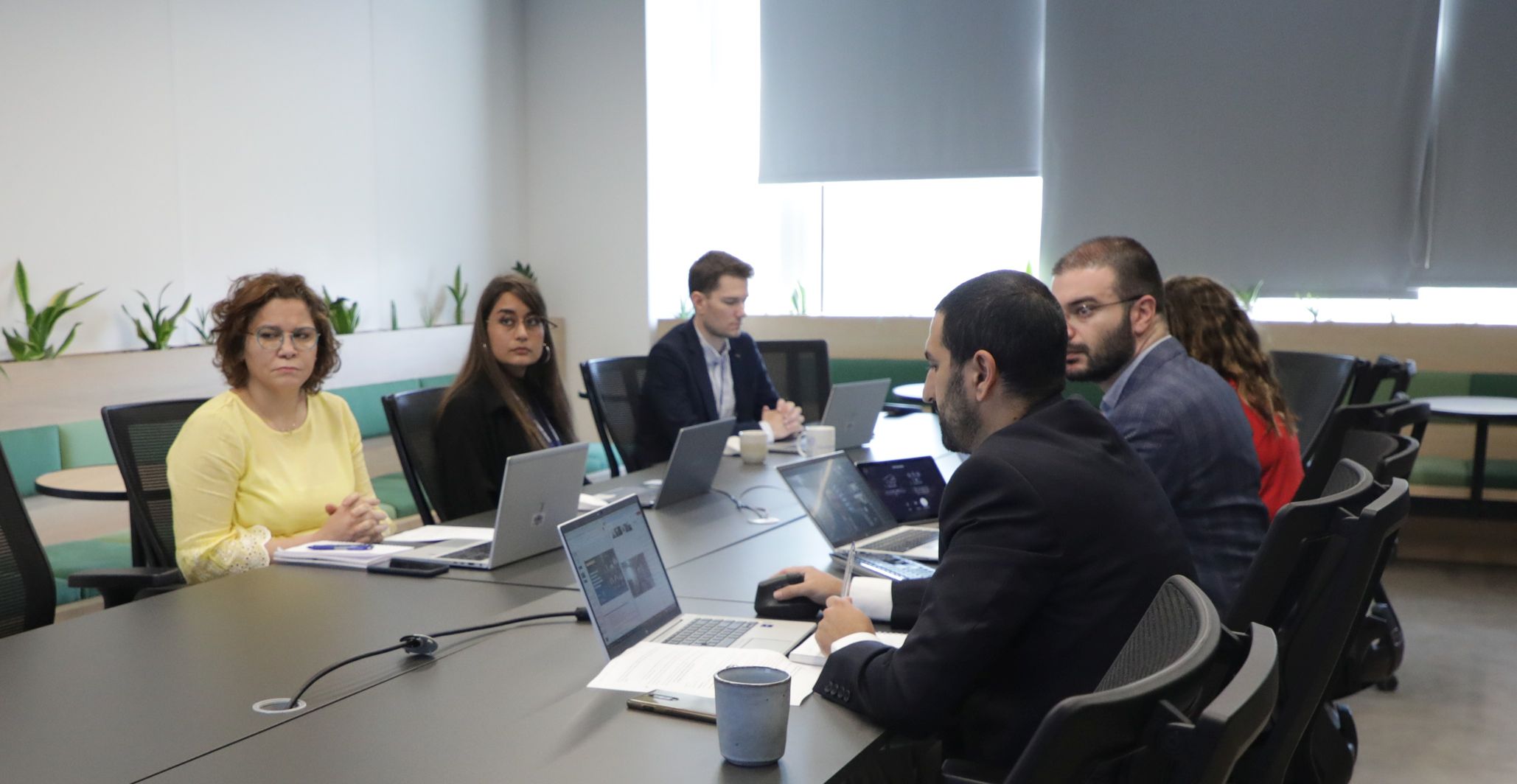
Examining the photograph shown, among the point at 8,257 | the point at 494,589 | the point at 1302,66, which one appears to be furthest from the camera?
the point at 1302,66

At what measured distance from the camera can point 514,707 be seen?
5.29 ft

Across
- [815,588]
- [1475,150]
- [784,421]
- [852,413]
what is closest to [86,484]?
[784,421]

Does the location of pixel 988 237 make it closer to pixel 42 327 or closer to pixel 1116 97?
pixel 1116 97

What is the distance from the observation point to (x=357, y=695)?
1665 millimetres

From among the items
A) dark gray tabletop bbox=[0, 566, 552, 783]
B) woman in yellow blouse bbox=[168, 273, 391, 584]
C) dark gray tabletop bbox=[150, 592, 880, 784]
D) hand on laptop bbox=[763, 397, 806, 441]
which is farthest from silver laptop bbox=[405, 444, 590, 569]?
hand on laptop bbox=[763, 397, 806, 441]

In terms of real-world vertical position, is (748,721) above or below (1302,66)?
below

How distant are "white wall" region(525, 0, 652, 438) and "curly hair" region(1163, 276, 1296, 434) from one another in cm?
443

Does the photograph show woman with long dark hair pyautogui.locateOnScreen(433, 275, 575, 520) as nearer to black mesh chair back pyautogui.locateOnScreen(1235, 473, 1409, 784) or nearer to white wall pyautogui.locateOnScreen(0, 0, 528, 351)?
black mesh chair back pyautogui.locateOnScreen(1235, 473, 1409, 784)

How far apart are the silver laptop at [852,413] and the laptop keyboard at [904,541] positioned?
1.22 metres

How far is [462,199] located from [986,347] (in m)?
5.62

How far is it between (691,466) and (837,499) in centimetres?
53

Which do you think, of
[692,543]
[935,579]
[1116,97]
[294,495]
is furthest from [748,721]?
[1116,97]

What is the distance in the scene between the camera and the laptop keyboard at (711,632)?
1.88 m

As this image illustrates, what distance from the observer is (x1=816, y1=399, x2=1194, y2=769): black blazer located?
1515 mm
